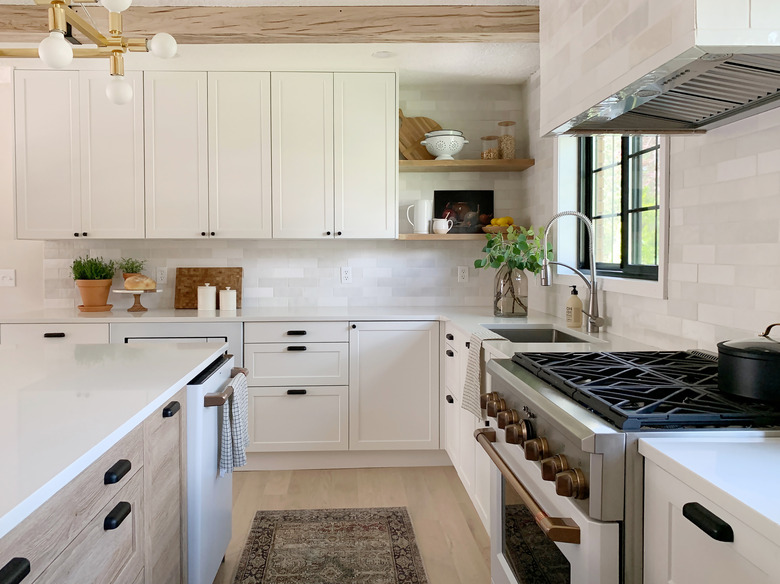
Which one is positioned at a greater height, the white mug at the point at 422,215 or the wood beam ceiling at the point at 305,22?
the wood beam ceiling at the point at 305,22

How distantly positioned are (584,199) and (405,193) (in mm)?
1289

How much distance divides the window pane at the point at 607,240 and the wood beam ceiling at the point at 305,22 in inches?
39.2

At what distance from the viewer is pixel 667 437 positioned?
112cm

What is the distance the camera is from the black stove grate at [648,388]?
46.1 inches

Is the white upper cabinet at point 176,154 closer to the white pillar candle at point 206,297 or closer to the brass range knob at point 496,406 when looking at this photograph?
the white pillar candle at point 206,297

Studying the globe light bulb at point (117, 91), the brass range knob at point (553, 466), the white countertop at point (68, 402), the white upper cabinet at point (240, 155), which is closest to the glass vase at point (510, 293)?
the white upper cabinet at point (240, 155)

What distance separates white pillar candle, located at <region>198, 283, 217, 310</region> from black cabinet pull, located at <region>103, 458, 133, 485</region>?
262 centimetres

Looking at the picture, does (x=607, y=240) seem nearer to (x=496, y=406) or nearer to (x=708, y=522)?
(x=496, y=406)

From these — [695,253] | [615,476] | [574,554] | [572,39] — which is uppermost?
[572,39]

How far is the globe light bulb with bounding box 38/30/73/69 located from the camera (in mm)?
1882

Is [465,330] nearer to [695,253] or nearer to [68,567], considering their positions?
[695,253]

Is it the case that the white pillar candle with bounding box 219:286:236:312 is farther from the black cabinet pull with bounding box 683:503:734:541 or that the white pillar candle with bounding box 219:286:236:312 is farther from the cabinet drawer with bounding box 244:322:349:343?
the black cabinet pull with bounding box 683:503:734:541

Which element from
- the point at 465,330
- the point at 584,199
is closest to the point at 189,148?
the point at 465,330

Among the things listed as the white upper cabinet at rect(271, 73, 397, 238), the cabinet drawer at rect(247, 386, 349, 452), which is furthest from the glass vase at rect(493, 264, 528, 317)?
the cabinet drawer at rect(247, 386, 349, 452)
